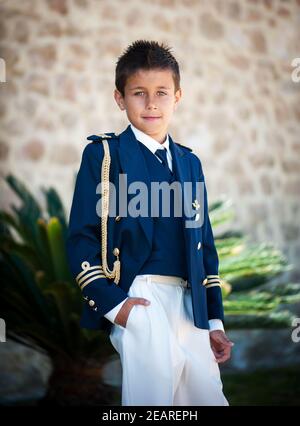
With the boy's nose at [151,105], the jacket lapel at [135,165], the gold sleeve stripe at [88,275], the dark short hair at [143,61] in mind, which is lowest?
the gold sleeve stripe at [88,275]

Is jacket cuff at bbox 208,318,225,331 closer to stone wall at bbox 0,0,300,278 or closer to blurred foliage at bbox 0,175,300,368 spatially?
blurred foliage at bbox 0,175,300,368

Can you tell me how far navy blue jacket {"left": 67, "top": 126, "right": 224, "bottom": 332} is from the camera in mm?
2324

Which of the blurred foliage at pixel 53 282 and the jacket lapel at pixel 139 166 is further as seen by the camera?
the blurred foliage at pixel 53 282

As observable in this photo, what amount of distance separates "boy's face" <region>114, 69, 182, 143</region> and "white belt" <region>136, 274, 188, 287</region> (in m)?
0.48

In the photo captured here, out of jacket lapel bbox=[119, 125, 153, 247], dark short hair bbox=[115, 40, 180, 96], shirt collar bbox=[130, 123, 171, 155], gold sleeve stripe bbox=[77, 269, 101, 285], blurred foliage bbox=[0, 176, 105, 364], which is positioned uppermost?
blurred foliage bbox=[0, 176, 105, 364]

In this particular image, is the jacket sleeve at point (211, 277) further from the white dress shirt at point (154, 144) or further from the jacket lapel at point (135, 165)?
the jacket lapel at point (135, 165)

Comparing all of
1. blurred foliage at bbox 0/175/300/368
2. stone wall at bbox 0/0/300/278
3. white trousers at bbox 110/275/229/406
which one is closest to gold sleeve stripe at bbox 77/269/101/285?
white trousers at bbox 110/275/229/406

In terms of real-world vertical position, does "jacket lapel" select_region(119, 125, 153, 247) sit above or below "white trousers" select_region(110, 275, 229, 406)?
above

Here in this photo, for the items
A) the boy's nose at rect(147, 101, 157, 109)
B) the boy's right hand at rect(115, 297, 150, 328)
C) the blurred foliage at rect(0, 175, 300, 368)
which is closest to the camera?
the boy's right hand at rect(115, 297, 150, 328)

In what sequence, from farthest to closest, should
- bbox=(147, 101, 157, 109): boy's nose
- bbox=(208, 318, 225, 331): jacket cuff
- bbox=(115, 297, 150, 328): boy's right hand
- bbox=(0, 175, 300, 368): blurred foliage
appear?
bbox=(0, 175, 300, 368): blurred foliage
bbox=(208, 318, 225, 331): jacket cuff
bbox=(147, 101, 157, 109): boy's nose
bbox=(115, 297, 150, 328): boy's right hand

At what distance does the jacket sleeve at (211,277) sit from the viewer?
2.58 m

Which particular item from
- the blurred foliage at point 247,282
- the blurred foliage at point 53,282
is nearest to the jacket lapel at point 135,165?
the blurred foliage at point 53,282

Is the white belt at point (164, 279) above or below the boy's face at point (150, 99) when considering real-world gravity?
below

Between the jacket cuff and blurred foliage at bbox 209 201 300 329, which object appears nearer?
the jacket cuff
